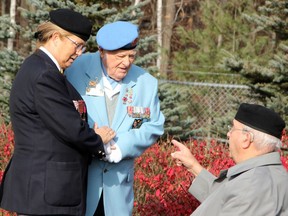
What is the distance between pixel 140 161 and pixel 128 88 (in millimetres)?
3260

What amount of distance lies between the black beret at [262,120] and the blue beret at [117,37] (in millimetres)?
930

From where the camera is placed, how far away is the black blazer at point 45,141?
12.2 feet

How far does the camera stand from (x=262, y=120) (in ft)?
11.6

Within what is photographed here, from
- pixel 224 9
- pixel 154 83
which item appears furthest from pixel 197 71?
pixel 154 83

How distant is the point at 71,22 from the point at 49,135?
64cm

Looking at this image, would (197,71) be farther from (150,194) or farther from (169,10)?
(150,194)

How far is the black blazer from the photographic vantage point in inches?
146

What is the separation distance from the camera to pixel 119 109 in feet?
14.0

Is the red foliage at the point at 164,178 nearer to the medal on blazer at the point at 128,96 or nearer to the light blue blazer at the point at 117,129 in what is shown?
the light blue blazer at the point at 117,129

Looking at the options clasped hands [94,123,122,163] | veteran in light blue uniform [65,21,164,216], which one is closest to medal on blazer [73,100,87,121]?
clasped hands [94,123,122,163]

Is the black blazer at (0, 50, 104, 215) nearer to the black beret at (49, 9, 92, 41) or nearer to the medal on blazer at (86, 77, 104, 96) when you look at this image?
the black beret at (49, 9, 92, 41)

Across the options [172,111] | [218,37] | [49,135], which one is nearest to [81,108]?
[49,135]

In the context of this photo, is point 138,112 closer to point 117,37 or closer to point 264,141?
point 117,37

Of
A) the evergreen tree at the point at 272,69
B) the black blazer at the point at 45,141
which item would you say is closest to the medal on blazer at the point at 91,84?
the black blazer at the point at 45,141
